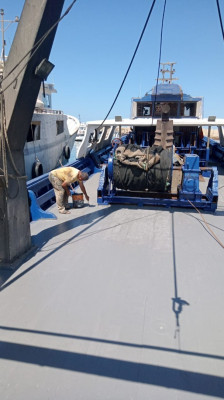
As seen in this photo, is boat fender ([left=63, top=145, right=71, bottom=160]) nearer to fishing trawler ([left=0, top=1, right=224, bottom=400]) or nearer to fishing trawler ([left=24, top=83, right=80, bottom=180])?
fishing trawler ([left=24, top=83, right=80, bottom=180])

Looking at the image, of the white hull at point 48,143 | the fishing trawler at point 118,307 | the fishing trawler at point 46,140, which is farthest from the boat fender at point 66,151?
the fishing trawler at point 118,307

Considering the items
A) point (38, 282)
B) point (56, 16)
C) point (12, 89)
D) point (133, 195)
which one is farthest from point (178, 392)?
point (133, 195)

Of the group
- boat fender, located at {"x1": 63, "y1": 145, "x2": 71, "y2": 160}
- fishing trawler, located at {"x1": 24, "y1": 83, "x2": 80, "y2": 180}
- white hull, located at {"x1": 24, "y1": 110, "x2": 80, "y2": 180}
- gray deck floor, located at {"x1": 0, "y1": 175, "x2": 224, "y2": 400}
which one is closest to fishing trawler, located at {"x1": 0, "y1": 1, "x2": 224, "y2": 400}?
gray deck floor, located at {"x1": 0, "y1": 175, "x2": 224, "y2": 400}

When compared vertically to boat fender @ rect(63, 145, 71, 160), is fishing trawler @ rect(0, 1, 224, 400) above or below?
below

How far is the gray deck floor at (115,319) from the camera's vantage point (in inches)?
87.1

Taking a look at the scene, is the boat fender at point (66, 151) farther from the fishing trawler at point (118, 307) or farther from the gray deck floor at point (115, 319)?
the gray deck floor at point (115, 319)

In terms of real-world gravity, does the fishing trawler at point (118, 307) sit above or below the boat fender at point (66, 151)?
below

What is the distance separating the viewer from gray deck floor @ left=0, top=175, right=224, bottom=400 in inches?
87.1

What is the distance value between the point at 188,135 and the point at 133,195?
7.80m

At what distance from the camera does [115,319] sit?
9.59ft

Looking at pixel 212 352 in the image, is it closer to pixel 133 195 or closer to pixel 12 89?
pixel 12 89

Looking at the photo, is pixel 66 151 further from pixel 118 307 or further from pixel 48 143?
pixel 118 307

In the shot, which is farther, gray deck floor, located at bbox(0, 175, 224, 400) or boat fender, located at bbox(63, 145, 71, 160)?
boat fender, located at bbox(63, 145, 71, 160)

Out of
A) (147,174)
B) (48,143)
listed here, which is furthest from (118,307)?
(48,143)
